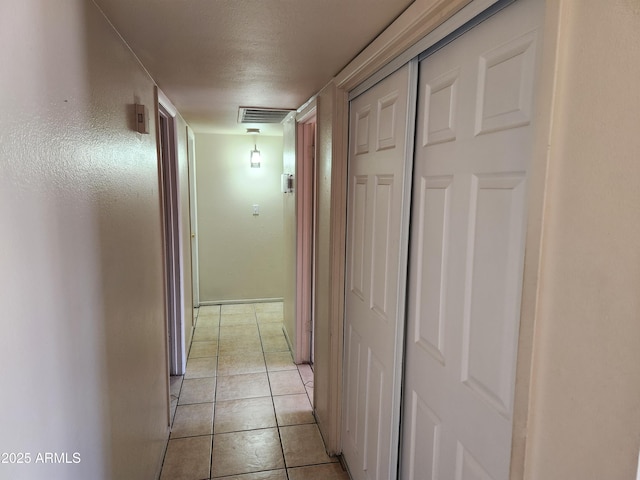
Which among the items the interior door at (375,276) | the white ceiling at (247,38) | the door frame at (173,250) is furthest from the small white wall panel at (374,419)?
the door frame at (173,250)

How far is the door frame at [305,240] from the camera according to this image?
3.17 metres

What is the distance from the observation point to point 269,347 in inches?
147

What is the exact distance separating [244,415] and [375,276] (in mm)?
1534

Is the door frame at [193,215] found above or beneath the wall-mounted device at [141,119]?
beneath

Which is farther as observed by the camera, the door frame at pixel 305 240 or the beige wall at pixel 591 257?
the door frame at pixel 305 240

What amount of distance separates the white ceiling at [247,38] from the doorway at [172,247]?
624mm

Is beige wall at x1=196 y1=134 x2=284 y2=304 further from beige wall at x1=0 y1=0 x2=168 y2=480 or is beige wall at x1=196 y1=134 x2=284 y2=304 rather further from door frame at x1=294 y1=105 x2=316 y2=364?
beige wall at x1=0 y1=0 x2=168 y2=480

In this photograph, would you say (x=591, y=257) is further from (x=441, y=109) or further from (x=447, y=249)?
(x=441, y=109)

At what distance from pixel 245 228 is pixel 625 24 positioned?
4457mm

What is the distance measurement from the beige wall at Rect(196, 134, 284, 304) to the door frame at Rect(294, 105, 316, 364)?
5.42 ft

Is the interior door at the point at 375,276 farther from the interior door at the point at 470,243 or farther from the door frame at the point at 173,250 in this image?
the door frame at the point at 173,250

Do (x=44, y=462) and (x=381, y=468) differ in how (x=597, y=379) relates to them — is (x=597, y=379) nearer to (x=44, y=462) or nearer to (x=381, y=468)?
(x=44, y=462)

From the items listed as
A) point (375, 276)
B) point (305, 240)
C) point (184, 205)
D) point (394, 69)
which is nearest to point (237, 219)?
point (184, 205)

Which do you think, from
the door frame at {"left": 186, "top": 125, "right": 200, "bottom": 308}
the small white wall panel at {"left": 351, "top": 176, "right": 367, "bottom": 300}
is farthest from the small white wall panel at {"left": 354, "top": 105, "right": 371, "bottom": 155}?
the door frame at {"left": 186, "top": 125, "right": 200, "bottom": 308}
